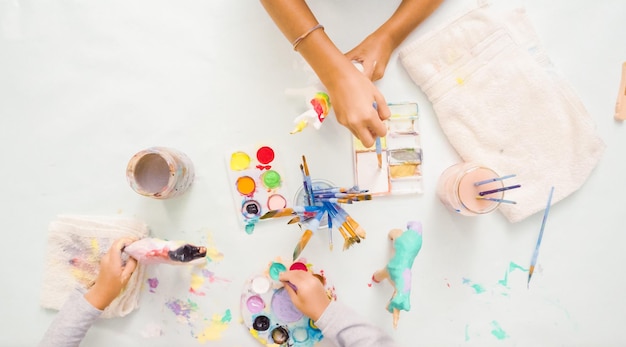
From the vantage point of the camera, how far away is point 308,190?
0.64 meters

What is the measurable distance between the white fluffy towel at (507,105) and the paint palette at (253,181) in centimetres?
29

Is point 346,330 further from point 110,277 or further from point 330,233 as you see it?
point 110,277

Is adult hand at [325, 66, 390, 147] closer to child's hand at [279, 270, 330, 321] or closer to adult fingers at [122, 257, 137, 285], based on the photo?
child's hand at [279, 270, 330, 321]

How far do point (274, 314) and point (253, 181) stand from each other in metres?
0.23

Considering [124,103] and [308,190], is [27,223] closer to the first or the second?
[124,103]

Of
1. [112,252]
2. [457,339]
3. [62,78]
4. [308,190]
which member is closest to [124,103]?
[62,78]

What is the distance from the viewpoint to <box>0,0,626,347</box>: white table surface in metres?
0.73

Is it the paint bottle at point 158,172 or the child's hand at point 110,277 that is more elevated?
the paint bottle at point 158,172

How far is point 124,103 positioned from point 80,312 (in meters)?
0.35

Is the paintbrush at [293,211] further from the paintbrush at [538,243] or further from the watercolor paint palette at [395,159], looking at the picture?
the paintbrush at [538,243]

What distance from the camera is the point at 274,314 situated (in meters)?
A: 0.73

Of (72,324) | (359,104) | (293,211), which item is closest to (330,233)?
(293,211)

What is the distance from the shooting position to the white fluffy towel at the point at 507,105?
0.73m

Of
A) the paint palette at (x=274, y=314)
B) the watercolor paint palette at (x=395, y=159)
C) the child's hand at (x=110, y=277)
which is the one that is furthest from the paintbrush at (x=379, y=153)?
the child's hand at (x=110, y=277)
